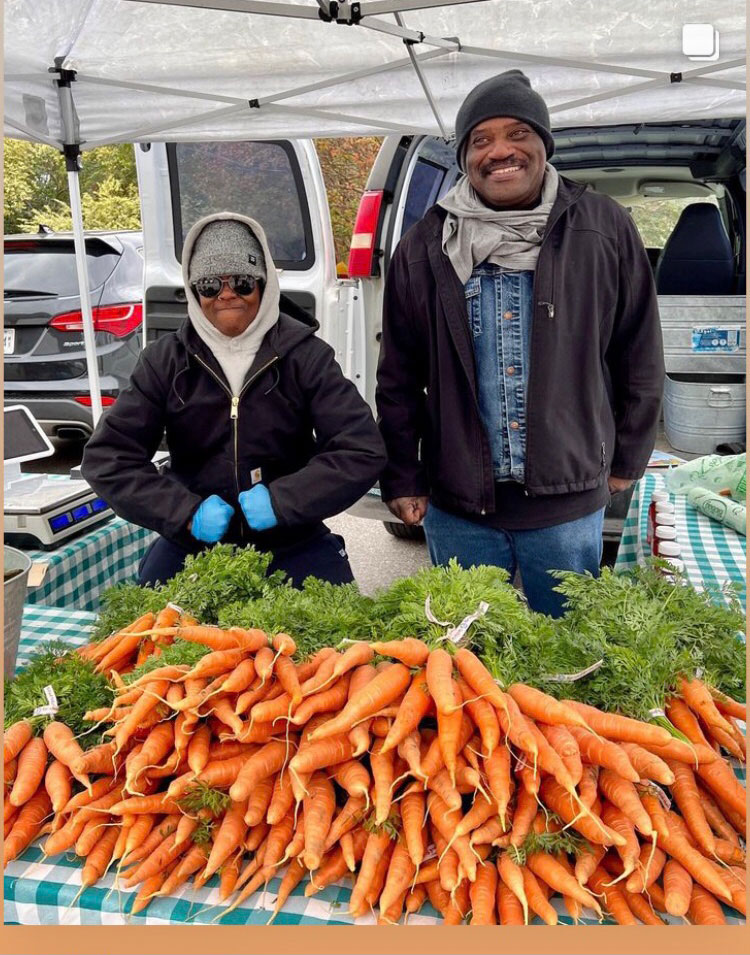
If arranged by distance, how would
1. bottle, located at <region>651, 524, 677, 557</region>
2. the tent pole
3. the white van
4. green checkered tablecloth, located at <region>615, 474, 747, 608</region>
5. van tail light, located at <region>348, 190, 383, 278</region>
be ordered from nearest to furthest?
green checkered tablecloth, located at <region>615, 474, 747, 608</region>, bottle, located at <region>651, 524, 677, 557</region>, the tent pole, van tail light, located at <region>348, 190, 383, 278</region>, the white van

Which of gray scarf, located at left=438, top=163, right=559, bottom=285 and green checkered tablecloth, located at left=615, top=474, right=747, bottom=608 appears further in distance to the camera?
green checkered tablecloth, located at left=615, top=474, right=747, bottom=608

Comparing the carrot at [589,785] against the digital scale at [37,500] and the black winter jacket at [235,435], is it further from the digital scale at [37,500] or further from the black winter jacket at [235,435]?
the digital scale at [37,500]

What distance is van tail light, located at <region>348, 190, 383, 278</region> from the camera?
4543 mm

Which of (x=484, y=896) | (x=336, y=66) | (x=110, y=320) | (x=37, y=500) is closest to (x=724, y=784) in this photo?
(x=484, y=896)

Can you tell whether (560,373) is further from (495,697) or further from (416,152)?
(416,152)

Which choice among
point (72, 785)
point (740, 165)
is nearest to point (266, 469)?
point (72, 785)

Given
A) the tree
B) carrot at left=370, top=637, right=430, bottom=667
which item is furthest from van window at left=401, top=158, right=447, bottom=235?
the tree

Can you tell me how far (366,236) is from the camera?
15.0ft

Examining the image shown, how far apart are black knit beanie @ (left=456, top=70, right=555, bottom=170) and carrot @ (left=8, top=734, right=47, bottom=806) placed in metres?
2.02

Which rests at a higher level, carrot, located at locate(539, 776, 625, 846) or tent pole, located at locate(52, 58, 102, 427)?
tent pole, located at locate(52, 58, 102, 427)

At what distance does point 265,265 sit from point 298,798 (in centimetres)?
184

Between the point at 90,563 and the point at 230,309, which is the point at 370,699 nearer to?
the point at 230,309

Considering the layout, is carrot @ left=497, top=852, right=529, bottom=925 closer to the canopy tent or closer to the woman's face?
the woman's face

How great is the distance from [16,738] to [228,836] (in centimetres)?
51
